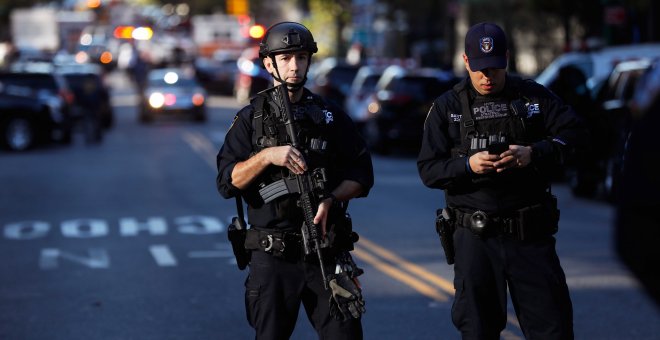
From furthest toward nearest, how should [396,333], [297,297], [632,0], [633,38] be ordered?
[633,38] → [632,0] → [396,333] → [297,297]

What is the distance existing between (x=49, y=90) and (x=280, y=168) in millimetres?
24389

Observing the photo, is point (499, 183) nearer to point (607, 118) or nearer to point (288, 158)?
point (288, 158)

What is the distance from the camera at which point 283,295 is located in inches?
234

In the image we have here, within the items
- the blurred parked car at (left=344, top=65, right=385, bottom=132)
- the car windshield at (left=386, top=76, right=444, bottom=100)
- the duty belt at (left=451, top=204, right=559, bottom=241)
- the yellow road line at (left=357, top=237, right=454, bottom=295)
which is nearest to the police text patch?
the duty belt at (left=451, top=204, right=559, bottom=241)

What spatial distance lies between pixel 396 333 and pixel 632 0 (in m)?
21.3

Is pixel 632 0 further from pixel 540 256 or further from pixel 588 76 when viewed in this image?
pixel 540 256

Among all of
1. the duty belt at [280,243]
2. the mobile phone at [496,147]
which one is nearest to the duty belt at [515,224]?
the mobile phone at [496,147]

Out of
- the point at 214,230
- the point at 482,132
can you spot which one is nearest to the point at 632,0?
the point at 214,230

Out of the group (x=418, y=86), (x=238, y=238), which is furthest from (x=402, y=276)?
(x=418, y=86)

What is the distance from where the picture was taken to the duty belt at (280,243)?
5.92m

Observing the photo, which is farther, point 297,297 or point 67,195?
point 67,195

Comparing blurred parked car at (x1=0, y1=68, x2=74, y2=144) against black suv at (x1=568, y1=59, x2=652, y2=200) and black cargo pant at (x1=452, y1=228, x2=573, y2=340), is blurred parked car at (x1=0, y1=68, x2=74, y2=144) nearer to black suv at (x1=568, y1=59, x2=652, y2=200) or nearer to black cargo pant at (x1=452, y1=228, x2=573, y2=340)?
black suv at (x1=568, y1=59, x2=652, y2=200)

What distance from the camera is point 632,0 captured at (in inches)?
1133

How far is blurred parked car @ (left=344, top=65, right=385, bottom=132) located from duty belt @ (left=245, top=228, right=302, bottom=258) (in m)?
21.3
